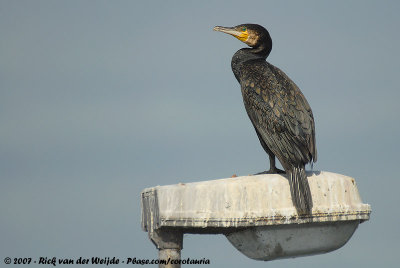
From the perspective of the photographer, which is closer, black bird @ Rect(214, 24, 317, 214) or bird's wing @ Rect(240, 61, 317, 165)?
black bird @ Rect(214, 24, 317, 214)

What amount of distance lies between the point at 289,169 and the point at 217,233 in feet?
3.95

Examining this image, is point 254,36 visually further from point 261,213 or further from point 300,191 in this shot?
point 261,213

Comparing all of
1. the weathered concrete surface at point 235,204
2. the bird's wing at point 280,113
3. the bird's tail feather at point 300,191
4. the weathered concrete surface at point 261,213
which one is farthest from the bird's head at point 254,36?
the weathered concrete surface at point 235,204

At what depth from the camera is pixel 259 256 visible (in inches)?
357

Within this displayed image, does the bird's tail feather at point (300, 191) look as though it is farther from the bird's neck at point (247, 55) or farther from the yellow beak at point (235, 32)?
the yellow beak at point (235, 32)

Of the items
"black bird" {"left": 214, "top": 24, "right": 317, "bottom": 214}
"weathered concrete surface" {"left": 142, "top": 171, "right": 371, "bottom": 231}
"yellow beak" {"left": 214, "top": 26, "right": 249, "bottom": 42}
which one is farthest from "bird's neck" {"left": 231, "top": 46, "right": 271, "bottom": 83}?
"weathered concrete surface" {"left": 142, "top": 171, "right": 371, "bottom": 231}

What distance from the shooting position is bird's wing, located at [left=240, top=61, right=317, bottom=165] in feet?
32.3

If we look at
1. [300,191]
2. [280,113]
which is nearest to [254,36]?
[280,113]

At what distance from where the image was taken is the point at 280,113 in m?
10.1

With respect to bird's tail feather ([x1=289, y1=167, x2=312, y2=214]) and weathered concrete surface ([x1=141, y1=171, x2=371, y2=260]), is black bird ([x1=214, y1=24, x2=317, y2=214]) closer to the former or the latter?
bird's tail feather ([x1=289, y1=167, x2=312, y2=214])

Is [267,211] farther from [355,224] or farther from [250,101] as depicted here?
[250,101]

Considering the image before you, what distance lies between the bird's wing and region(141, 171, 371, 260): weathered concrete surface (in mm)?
432

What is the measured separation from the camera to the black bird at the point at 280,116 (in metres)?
9.61

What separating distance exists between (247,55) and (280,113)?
158 cm
